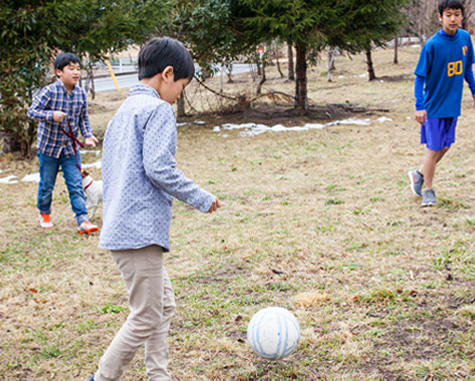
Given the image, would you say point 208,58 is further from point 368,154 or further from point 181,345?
point 181,345

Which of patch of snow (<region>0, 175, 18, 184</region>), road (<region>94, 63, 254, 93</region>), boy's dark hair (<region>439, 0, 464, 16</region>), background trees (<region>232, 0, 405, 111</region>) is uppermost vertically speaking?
background trees (<region>232, 0, 405, 111</region>)

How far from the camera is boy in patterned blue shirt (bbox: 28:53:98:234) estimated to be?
517cm

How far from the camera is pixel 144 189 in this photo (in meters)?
2.24

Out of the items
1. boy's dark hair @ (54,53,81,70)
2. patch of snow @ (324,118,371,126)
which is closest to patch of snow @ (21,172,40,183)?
boy's dark hair @ (54,53,81,70)

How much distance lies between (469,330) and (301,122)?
955 centimetres

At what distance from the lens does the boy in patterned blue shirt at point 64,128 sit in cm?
517

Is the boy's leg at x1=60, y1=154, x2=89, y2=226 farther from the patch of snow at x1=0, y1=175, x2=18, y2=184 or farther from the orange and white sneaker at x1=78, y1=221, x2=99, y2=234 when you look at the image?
the patch of snow at x1=0, y1=175, x2=18, y2=184

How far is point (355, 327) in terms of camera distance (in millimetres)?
3188

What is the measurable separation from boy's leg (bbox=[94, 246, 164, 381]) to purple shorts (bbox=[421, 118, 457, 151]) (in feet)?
12.5

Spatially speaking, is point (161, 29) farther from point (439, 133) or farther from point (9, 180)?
point (439, 133)

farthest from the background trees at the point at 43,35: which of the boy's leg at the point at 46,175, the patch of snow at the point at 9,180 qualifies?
the boy's leg at the point at 46,175

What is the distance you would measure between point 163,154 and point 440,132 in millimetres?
3875

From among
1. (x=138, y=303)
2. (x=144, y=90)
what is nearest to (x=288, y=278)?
(x=138, y=303)

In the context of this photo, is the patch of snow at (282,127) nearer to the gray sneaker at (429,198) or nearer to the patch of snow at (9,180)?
the patch of snow at (9,180)
